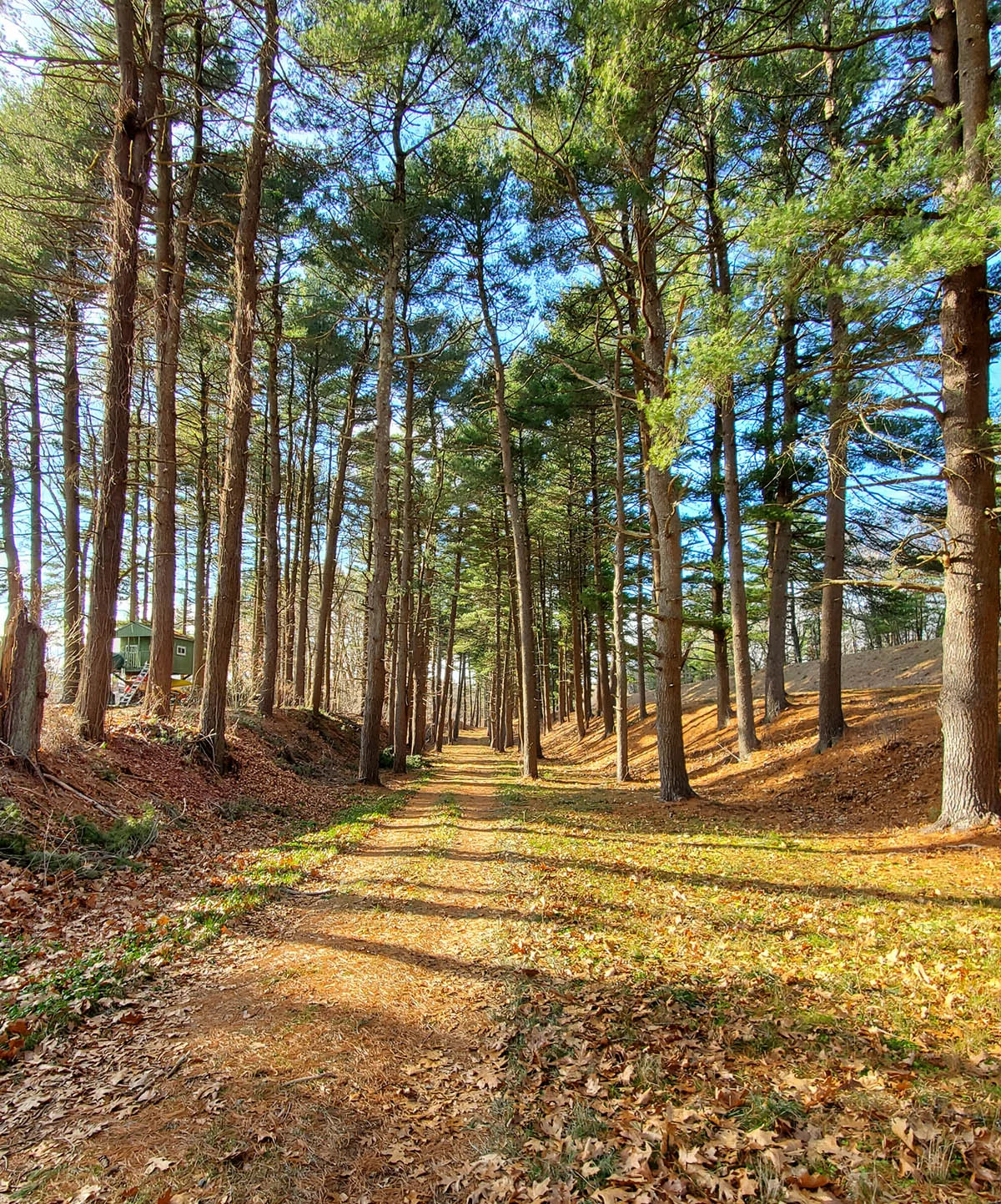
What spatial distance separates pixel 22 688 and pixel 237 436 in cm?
537

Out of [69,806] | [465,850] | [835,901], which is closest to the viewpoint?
[835,901]

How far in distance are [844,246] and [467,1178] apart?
795 centimetres

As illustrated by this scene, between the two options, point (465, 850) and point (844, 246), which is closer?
point (844, 246)

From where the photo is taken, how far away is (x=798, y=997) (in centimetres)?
356

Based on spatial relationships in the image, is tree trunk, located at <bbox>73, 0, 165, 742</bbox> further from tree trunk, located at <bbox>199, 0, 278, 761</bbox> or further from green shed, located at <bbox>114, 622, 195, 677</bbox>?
green shed, located at <bbox>114, 622, 195, 677</bbox>

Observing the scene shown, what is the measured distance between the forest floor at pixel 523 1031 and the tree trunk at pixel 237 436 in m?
3.19

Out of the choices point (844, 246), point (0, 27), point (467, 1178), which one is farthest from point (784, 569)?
point (0, 27)

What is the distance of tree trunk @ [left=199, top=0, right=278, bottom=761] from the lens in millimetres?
9672

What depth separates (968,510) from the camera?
6422mm

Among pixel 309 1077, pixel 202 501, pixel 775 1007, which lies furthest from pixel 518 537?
pixel 309 1077

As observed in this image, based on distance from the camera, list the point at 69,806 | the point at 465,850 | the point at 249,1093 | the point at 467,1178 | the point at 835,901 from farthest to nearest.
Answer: the point at 465,850 < the point at 69,806 < the point at 835,901 < the point at 249,1093 < the point at 467,1178

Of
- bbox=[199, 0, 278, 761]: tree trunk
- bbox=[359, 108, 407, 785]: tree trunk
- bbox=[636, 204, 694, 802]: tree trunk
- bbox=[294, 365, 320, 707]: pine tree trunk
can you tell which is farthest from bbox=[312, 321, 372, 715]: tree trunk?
bbox=[636, 204, 694, 802]: tree trunk

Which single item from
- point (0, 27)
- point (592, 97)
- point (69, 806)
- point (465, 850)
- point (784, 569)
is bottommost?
point (465, 850)

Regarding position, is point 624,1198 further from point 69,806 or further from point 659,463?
point 659,463
